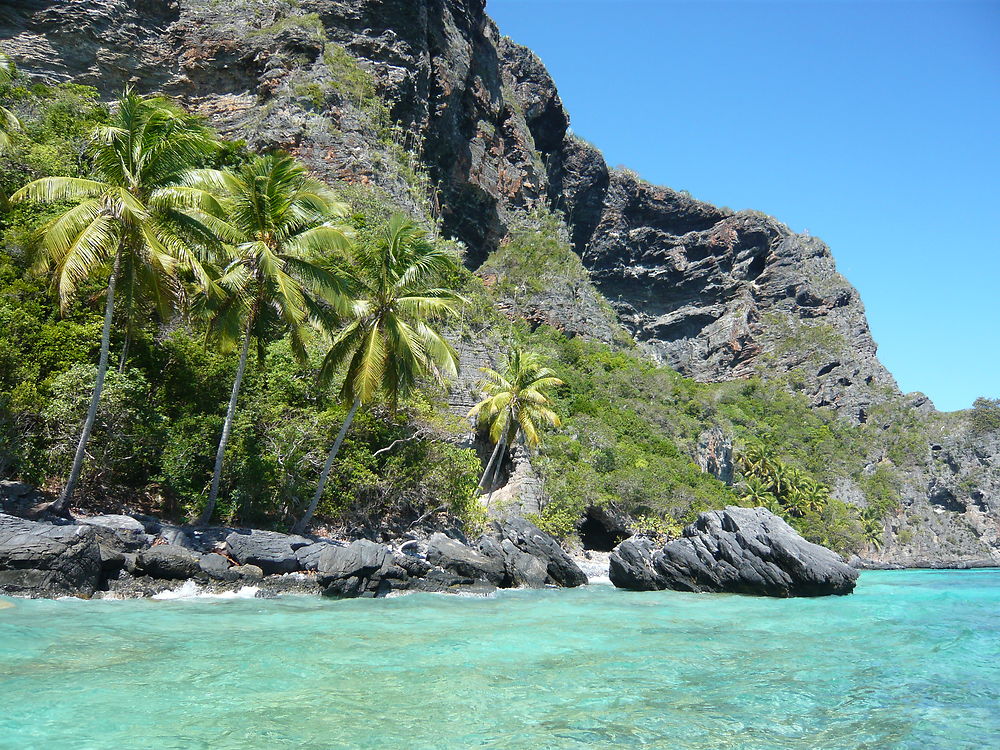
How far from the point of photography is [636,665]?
351 inches

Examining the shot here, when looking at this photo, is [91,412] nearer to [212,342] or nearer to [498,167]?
[212,342]

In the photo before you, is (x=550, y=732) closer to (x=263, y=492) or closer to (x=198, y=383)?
(x=263, y=492)

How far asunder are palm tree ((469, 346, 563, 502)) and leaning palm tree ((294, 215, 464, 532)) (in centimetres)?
1120

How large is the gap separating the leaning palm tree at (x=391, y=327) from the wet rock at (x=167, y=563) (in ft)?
13.9

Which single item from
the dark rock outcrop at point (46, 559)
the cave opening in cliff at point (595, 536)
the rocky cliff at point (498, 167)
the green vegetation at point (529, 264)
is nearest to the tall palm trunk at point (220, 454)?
the dark rock outcrop at point (46, 559)

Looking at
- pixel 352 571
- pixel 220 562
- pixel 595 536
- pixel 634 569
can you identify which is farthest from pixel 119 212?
pixel 595 536

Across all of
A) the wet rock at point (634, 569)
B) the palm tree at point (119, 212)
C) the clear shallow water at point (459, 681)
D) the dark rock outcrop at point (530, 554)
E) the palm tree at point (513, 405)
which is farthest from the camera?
the palm tree at point (513, 405)

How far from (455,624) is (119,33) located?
4036 centimetres

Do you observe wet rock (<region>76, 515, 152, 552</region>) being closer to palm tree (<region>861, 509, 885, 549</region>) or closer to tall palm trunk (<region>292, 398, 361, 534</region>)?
tall palm trunk (<region>292, 398, 361, 534</region>)

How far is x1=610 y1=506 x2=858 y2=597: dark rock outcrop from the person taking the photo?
19578 millimetres

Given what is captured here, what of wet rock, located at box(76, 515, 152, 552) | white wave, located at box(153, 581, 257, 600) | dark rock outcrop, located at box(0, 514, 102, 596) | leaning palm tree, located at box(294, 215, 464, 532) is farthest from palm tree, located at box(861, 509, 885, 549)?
dark rock outcrop, located at box(0, 514, 102, 596)

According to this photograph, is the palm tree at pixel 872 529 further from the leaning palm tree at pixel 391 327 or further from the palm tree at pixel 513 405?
the leaning palm tree at pixel 391 327

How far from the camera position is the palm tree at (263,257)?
15.6 metres

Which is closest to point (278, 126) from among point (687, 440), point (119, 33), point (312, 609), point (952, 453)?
point (119, 33)
